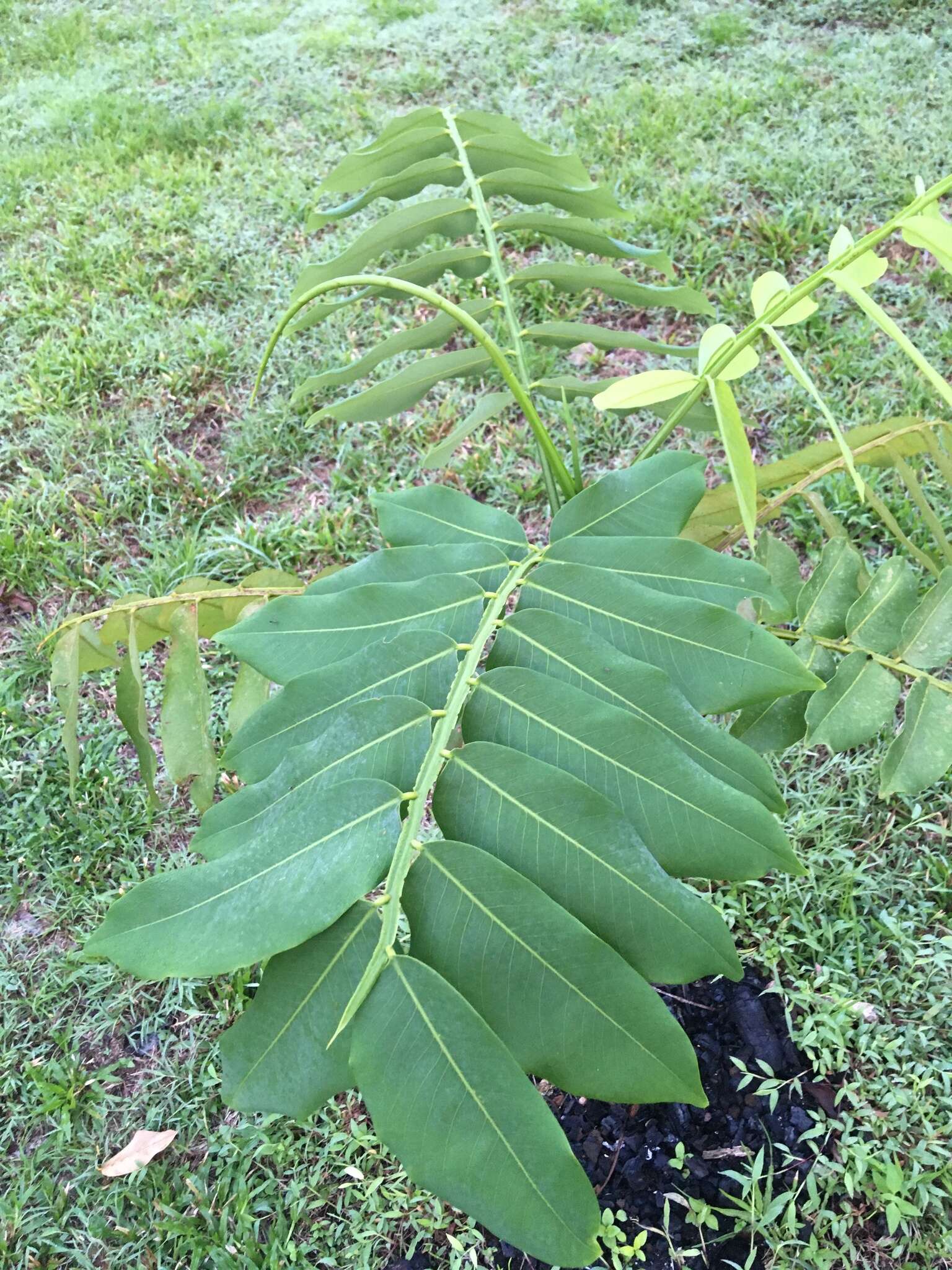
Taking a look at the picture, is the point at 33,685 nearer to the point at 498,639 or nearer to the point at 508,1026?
the point at 498,639

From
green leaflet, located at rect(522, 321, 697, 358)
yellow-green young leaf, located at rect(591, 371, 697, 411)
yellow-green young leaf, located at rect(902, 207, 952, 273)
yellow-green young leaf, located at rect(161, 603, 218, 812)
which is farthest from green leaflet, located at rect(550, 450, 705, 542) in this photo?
yellow-green young leaf, located at rect(161, 603, 218, 812)

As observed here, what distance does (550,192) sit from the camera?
1418 millimetres

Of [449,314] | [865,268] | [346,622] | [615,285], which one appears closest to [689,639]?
[346,622]

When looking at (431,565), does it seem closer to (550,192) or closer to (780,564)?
(780,564)

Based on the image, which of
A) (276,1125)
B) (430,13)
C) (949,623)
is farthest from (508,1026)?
(430,13)

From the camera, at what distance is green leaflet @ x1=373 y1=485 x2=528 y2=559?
1.01 metres

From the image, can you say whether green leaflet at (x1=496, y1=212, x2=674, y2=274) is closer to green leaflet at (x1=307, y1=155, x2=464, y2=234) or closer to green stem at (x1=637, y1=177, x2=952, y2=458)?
green leaflet at (x1=307, y1=155, x2=464, y2=234)

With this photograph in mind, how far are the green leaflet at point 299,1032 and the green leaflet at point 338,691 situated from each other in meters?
0.20

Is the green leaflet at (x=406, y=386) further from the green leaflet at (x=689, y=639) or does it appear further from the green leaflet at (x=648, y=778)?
the green leaflet at (x=648, y=778)

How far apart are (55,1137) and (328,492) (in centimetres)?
185

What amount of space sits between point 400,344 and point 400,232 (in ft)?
0.57

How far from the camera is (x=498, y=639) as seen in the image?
844mm

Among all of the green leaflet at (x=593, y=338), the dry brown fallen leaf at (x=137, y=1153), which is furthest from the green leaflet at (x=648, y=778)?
the dry brown fallen leaf at (x=137, y=1153)

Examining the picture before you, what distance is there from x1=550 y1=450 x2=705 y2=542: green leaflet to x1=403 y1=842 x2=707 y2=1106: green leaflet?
1.46 ft
